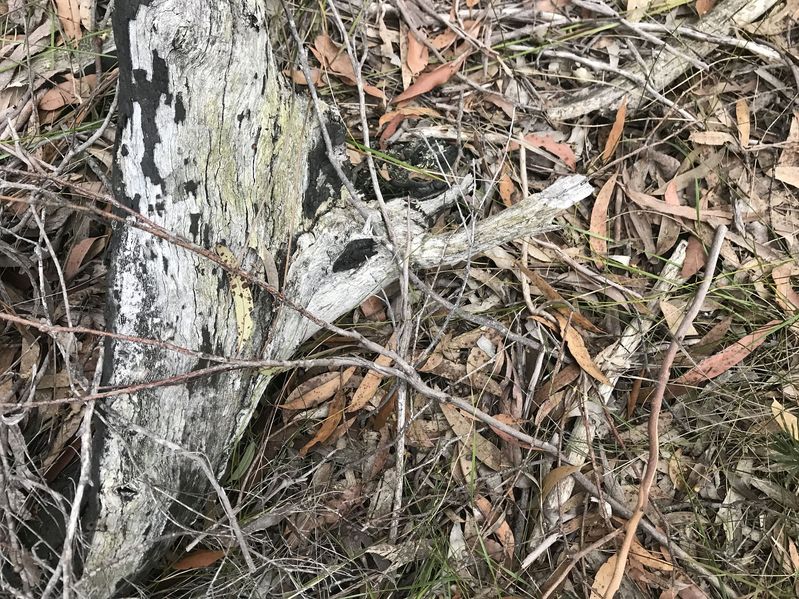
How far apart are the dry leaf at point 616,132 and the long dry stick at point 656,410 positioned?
0.43 m

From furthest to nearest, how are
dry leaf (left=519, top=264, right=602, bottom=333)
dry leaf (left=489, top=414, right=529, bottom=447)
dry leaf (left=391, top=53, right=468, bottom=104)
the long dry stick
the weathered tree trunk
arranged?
dry leaf (left=391, top=53, right=468, bottom=104) → dry leaf (left=519, top=264, right=602, bottom=333) → dry leaf (left=489, top=414, right=529, bottom=447) → the long dry stick → the weathered tree trunk

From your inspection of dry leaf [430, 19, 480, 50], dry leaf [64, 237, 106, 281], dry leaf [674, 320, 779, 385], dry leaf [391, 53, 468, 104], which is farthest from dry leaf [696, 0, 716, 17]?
dry leaf [64, 237, 106, 281]

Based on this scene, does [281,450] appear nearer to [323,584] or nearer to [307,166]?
[323,584]

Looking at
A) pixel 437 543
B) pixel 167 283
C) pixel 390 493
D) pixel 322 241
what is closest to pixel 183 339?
pixel 167 283

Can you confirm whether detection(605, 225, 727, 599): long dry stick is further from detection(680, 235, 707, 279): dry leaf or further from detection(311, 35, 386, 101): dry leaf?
detection(311, 35, 386, 101): dry leaf

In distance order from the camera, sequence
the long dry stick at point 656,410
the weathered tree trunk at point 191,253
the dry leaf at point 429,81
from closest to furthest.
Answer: the weathered tree trunk at point 191,253 → the long dry stick at point 656,410 → the dry leaf at point 429,81

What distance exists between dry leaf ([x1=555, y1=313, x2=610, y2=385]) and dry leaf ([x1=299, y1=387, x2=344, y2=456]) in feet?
2.33

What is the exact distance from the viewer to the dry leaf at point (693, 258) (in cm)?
187

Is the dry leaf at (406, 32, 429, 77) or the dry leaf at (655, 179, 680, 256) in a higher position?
the dry leaf at (406, 32, 429, 77)

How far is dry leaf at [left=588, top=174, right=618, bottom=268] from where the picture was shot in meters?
1.89

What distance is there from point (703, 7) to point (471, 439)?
1679 millimetres

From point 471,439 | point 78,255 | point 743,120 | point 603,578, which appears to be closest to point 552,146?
point 743,120

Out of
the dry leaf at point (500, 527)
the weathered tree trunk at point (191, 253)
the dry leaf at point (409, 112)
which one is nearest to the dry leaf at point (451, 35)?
the dry leaf at point (409, 112)

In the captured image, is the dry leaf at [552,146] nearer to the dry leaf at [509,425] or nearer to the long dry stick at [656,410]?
the long dry stick at [656,410]
